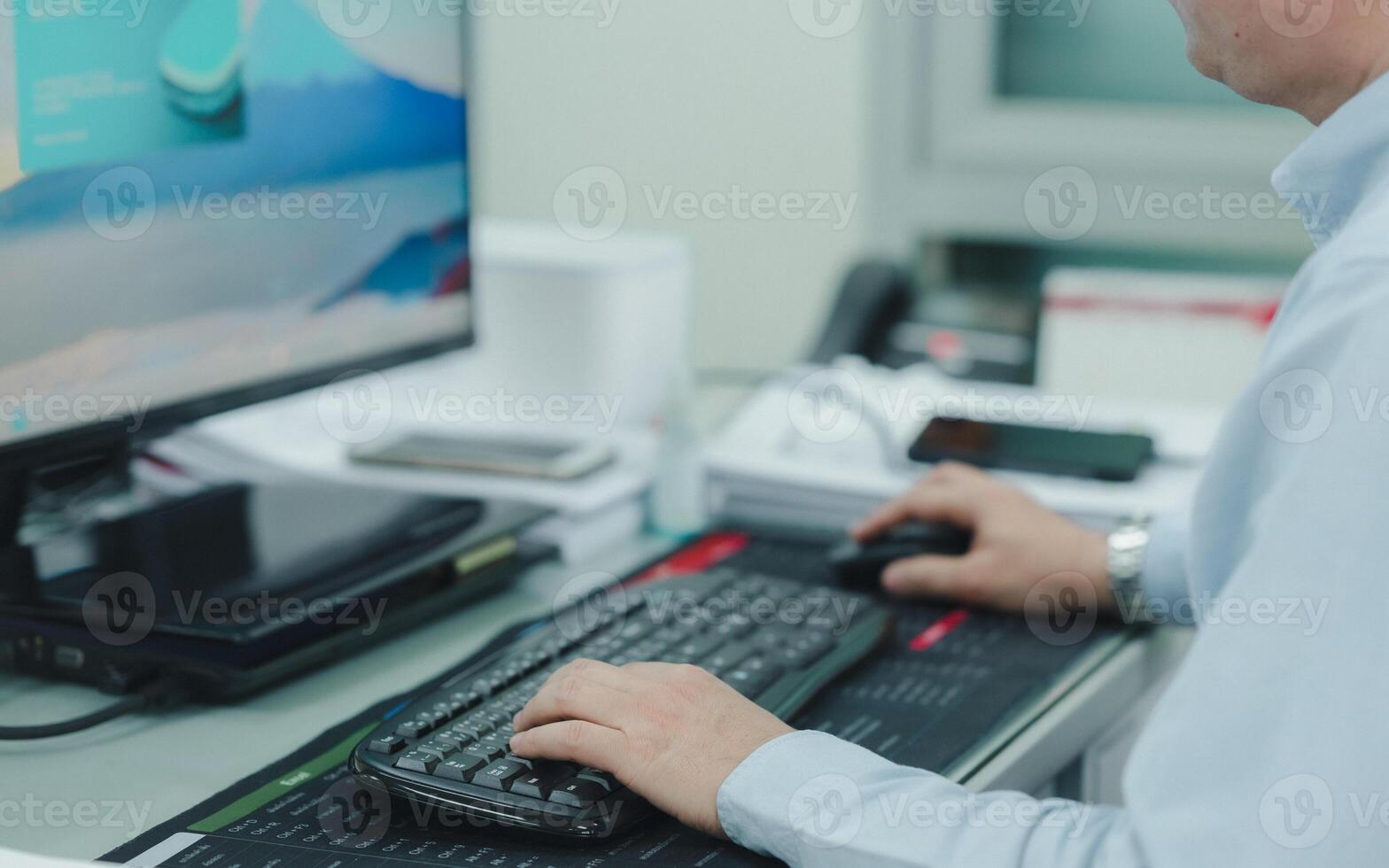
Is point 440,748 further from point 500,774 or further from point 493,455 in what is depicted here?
point 493,455

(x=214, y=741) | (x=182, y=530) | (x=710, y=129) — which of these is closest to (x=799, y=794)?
(x=214, y=741)

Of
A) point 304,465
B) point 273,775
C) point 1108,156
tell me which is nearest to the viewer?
point 273,775

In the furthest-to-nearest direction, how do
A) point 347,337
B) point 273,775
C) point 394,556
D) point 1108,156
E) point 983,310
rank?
point 1108,156 < point 983,310 < point 347,337 < point 394,556 < point 273,775

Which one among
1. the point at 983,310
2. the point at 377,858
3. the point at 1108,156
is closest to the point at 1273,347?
A: the point at 377,858

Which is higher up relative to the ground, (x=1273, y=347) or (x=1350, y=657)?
(x=1273, y=347)

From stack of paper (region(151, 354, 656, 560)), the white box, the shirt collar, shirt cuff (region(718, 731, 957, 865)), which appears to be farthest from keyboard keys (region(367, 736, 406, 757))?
the white box

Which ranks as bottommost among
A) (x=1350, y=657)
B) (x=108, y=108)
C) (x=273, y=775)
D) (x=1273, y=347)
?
(x=273, y=775)

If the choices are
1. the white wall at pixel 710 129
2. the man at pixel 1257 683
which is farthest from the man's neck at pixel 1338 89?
the white wall at pixel 710 129

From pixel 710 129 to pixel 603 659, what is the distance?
2.01 meters

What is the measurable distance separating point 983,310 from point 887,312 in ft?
0.40

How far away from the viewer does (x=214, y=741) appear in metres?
0.87

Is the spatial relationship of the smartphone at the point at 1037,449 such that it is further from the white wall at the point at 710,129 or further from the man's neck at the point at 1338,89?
the white wall at the point at 710,129

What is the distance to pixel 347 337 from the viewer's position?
1162mm

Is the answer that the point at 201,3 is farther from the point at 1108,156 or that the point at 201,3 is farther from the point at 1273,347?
the point at 1108,156
